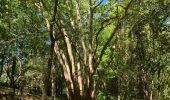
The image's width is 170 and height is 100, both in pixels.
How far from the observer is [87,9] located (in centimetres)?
1942

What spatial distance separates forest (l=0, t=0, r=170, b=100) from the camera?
1712 cm

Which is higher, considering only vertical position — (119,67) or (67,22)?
(67,22)

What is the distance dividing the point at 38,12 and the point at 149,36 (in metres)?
15.2

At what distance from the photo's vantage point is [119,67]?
104ft

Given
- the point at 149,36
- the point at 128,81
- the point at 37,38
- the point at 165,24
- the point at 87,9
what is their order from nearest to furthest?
the point at 37,38 → the point at 87,9 → the point at 165,24 → the point at 149,36 → the point at 128,81

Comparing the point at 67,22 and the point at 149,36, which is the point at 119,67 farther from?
the point at 67,22

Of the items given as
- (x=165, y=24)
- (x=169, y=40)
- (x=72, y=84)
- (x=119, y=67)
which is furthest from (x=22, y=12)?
(x=119, y=67)

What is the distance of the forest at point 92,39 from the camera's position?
1712 centimetres

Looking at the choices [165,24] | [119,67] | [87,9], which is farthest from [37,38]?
[119,67]

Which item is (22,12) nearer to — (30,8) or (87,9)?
(30,8)

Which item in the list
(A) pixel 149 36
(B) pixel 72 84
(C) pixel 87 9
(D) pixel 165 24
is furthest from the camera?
(A) pixel 149 36

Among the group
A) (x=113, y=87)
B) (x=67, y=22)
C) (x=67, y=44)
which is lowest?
(x=113, y=87)

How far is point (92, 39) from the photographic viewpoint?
59.5ft

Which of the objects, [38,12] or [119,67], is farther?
[119,67]
